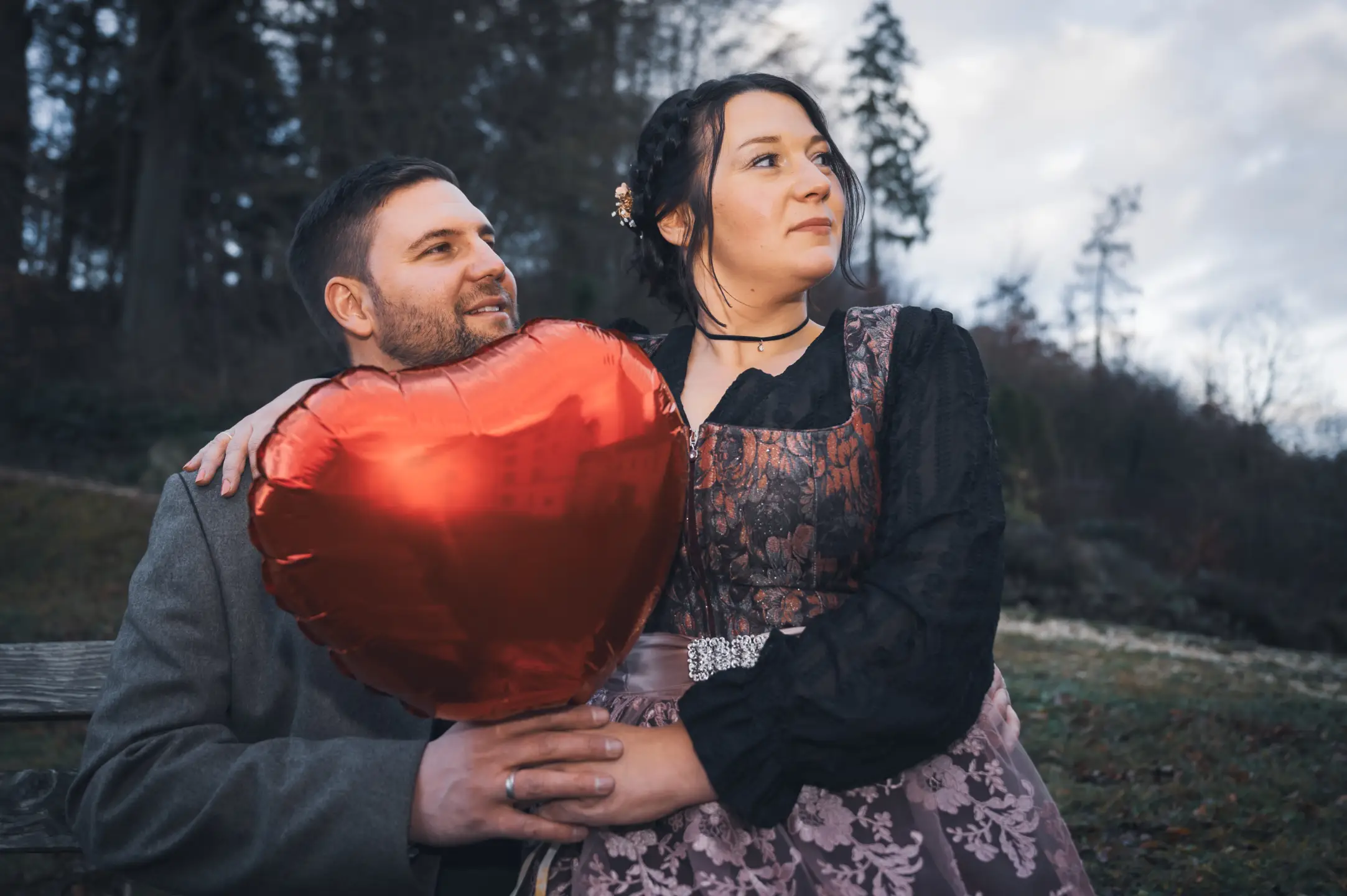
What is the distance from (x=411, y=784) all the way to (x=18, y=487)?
10642 millimetres

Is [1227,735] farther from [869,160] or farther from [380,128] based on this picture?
[869,160]

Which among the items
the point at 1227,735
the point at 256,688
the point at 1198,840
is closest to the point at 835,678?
the point at 256,688

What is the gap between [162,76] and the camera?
13.0 meters

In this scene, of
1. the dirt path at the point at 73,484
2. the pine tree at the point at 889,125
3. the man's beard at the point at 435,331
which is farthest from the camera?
the pine tree at the point at 889,125

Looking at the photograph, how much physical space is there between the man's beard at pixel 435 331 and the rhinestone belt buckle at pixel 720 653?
0.86 m

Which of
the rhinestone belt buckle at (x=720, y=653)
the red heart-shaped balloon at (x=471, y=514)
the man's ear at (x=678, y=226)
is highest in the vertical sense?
the man's ear at (x=678, y=226)

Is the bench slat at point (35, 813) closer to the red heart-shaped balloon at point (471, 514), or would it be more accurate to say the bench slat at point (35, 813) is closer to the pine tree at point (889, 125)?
the red heart-shaped balloon at point (471, 514)

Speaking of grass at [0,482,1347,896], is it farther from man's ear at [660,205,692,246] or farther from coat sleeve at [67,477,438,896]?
man's ear at [660,205,692,246]

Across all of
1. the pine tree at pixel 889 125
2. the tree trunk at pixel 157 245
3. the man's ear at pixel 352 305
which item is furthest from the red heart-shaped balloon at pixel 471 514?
the pine tree at pixel 889 125

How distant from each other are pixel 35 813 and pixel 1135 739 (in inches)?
212

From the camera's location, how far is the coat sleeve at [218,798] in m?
1.66

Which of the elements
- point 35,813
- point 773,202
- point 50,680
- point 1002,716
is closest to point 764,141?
point 773,202

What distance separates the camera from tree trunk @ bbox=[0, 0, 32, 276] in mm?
12578

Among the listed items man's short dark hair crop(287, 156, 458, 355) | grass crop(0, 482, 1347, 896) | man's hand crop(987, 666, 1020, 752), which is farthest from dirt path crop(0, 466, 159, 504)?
man's hand crop(987, 666, 1020, 752)
